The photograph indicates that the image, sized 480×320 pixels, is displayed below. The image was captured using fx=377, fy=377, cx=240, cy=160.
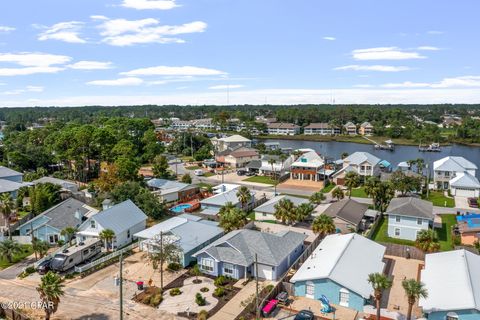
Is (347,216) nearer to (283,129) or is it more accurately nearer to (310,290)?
(310,290)

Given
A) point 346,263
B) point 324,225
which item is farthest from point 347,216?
point 346,263

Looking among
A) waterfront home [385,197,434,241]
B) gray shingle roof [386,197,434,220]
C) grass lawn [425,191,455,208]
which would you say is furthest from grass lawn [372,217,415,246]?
grass lawn [425,191,455,208]

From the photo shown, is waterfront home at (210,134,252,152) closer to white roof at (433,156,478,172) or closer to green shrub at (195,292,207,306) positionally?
white roof at (433,156,478,172)

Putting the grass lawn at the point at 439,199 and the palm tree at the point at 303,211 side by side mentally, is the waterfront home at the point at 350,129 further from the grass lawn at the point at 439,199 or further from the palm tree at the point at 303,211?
the palm tree at the point at 303,211

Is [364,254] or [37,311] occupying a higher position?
[364,254]

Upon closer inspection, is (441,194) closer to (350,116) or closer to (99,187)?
(99,187)

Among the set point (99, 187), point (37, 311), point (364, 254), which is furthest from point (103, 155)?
point (364, 254)

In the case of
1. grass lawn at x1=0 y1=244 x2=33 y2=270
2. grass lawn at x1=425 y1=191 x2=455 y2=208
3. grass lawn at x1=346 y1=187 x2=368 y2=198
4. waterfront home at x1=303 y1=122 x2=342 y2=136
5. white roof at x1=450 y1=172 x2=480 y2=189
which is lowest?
grass lawn at x1=0 y1=244 x2=33 y2=270
